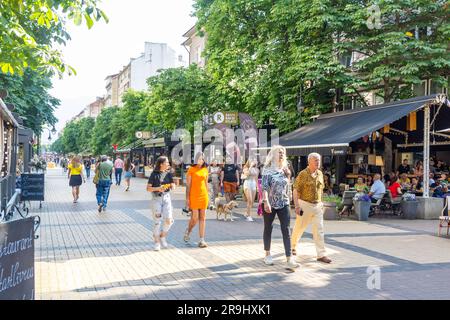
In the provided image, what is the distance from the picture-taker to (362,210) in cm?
1348

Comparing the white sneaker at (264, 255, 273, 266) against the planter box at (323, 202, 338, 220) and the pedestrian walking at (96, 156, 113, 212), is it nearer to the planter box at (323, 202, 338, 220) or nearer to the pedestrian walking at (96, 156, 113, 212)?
the planter box at (323, 202, 338, 220)

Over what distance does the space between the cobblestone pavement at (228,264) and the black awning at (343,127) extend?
10.8 feet

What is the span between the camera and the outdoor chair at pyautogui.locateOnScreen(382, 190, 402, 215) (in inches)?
579

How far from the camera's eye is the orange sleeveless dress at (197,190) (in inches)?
343

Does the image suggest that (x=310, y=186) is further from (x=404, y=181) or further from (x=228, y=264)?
(x=404, y=181)

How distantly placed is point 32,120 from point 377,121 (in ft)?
58.2

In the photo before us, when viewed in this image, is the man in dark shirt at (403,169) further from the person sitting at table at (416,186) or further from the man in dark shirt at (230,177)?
the man in dark shirt at (230,177)

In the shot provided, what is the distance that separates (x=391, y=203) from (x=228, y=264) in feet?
29.2

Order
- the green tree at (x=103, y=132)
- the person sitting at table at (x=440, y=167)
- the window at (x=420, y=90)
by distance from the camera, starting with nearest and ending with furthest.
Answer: the person sitting at table at (x=440, y=167)
the window at (x=420, y=90)
the green tree at (x=103, y=132)

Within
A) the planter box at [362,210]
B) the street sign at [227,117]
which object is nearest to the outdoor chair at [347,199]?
the planter box at [362,210]

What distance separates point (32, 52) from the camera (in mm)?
7016

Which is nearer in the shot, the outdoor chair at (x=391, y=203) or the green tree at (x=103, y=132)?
the outdoor chair at (x=391, y=203)

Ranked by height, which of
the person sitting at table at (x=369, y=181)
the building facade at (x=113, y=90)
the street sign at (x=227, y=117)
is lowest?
the person sitting at table at (x=369, y=181)
